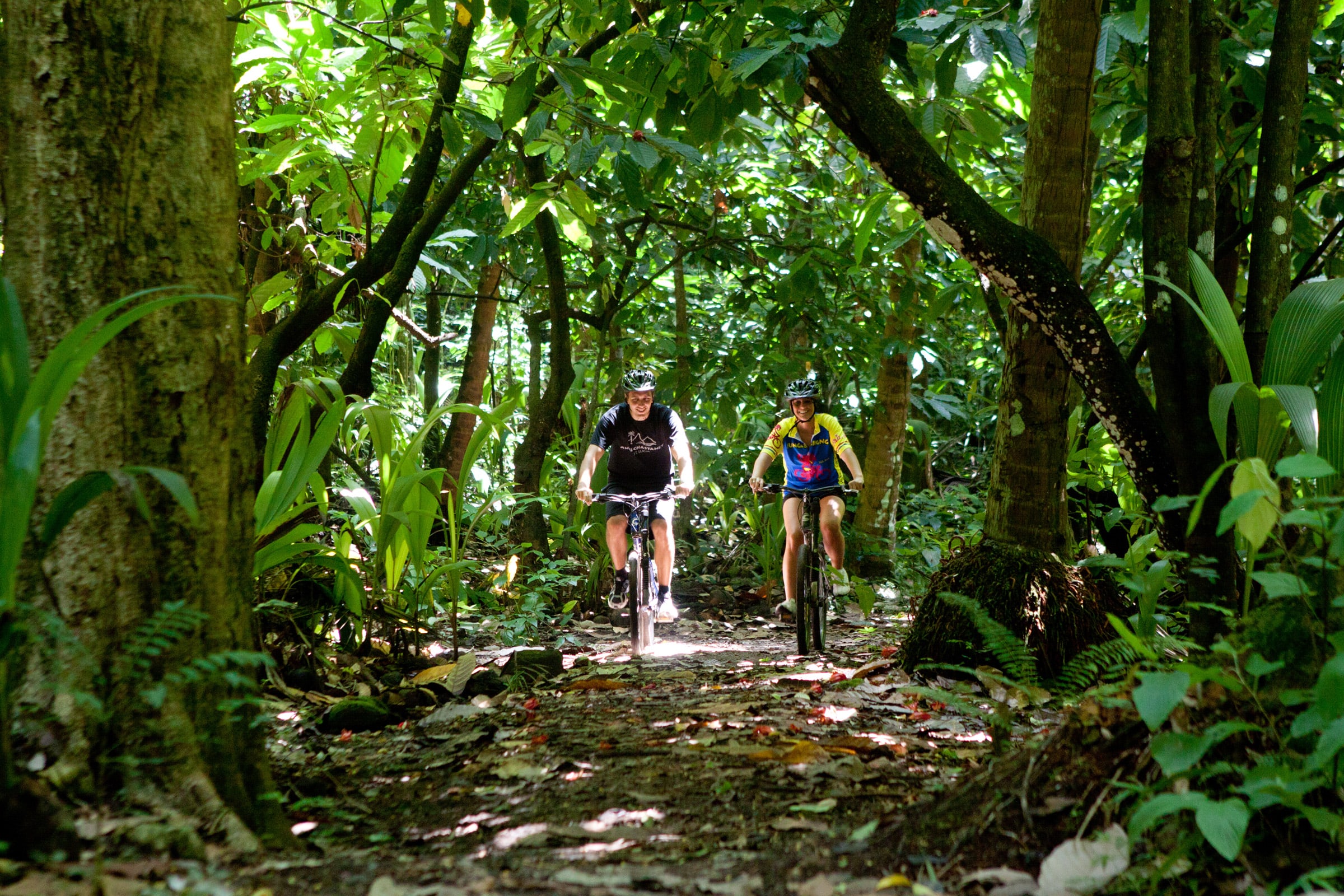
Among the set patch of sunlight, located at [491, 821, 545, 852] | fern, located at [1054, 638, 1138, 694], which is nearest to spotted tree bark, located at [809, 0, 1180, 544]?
fern, located at [1054, 638, 1138, 694]

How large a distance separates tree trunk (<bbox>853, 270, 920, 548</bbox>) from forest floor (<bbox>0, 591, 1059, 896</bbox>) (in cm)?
433

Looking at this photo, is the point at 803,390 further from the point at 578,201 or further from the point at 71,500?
the point at 71,500

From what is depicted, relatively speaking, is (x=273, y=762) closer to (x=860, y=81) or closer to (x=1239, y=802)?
(x=1239, y=802)

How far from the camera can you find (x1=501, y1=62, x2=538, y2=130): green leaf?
12.2ft

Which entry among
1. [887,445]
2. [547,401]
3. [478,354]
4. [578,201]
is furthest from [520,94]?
[887,445]

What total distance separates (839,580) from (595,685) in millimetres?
2903

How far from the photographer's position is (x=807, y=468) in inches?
262

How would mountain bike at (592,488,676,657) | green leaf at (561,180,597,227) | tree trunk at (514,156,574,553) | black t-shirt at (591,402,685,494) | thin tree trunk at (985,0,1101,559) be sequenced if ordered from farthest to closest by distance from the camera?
tree trunk at (514,156,574,553), black t-shirt at (591,402,685,494), mountain bike at (592,488,676,657), green leaf at (561,180,597,227), thin tree trunk at (985,0,1101,559)

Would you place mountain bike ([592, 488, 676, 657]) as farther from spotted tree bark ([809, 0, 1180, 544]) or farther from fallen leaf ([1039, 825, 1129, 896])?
fallen leaf ([1039, 825, 1129, 896])

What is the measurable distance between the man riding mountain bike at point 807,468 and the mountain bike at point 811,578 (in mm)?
29

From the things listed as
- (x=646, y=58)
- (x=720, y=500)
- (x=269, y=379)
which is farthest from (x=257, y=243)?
(x=720, y=500)

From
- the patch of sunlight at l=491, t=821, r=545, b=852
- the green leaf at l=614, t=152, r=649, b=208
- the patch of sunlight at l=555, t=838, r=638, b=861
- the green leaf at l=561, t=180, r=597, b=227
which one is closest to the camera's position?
the patch of sunlight at l=555, t=838, r=638, b=861

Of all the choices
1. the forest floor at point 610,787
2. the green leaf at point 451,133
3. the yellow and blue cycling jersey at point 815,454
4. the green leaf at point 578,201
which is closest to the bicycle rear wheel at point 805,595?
the yellow and blue cycling jersey at point 815,454

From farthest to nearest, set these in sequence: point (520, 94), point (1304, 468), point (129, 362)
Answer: point (520, 94) < point (129, 362) < point (1304, 468)
